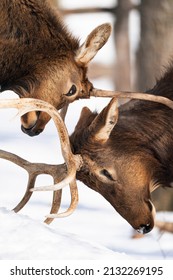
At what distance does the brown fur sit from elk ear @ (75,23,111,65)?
543 millimetres

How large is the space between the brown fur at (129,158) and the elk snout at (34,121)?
0.34 metres

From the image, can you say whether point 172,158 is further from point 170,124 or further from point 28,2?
point 28,2

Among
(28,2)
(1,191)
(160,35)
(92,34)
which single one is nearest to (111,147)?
(92,34)

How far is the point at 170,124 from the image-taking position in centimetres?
848

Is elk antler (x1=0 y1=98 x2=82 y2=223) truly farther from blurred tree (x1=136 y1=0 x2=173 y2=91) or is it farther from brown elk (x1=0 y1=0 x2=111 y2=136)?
blurred tree (x1=136 y1=0 x2=173 y2=91)

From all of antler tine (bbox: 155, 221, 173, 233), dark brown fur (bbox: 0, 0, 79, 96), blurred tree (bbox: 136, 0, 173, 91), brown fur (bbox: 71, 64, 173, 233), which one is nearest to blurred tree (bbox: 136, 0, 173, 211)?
blurred tree (bbox: 136, 0, 173, 91)

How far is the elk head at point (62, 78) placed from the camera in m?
8.50

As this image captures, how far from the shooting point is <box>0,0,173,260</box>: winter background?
7125mm

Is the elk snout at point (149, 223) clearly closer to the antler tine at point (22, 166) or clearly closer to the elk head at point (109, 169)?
the elk head at point (109, 169)

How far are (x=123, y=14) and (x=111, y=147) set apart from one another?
826 cm

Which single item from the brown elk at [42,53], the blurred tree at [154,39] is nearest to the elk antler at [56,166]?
the brown elk at [42,53]

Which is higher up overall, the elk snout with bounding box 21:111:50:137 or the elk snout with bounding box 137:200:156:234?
the elk snout with bounding box 21:111:50:137

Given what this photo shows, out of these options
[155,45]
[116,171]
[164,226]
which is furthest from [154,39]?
[116,171]

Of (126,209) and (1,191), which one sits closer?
(126,209)
